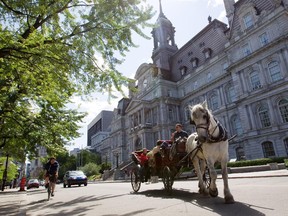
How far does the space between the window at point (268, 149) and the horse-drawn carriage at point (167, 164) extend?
24.1m

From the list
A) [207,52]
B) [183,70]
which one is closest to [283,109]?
[207,52]

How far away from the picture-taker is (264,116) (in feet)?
99.6

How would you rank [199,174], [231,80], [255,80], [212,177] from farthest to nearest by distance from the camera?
1. [231,80]
2. [255,80]
3. [199,174]
4. [212,177]

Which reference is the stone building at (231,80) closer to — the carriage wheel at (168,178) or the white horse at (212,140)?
the carriage wheel at (168,178)

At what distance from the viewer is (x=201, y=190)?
699cm

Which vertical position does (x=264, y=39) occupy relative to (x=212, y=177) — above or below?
above

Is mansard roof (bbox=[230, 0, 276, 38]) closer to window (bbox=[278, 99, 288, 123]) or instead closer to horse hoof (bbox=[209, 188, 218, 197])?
window (bbox=[278, 99, 288, 123])

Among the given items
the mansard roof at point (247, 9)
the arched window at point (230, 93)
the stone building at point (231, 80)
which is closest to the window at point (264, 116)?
the stone building at point (231, 80)

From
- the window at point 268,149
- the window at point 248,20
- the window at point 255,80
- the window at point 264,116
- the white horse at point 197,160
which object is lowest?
the white horse at point 197,160

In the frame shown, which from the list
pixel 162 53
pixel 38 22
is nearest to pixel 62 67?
pixel 38 22

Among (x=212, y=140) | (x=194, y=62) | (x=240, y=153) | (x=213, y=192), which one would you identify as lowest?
(x=213, y=192)

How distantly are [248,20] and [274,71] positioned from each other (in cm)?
890

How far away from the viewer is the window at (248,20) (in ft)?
108

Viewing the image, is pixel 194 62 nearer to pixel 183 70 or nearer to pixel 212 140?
pixel 183 70
